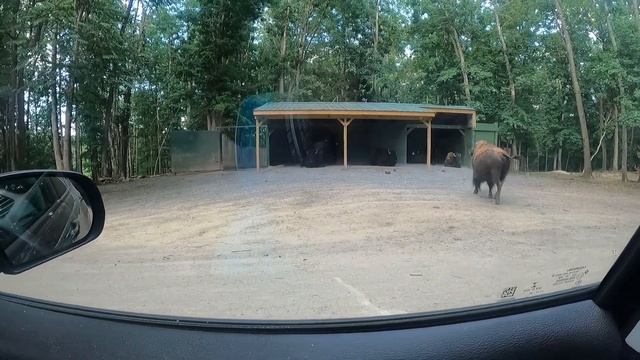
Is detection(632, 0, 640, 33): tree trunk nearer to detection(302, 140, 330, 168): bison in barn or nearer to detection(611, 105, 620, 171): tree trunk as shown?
detection(611, 105, 620, 171): tree trunk

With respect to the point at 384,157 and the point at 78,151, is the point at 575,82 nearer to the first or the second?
the point at 384,157

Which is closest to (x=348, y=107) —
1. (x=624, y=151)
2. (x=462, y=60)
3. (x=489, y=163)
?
(x=462, y=60)

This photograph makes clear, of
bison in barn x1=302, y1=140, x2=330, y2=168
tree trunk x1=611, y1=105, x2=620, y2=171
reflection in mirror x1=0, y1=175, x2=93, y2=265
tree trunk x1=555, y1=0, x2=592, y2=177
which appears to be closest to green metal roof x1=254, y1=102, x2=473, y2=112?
bison in barn x1=302, y1=140, x2=330, y2=168

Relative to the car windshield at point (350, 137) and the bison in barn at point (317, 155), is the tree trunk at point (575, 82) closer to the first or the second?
the car windshield at point (350, 137)

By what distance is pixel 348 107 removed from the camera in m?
1.88

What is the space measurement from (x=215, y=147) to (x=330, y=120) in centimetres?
53

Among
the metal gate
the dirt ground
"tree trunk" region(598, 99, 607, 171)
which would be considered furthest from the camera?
the metal gate

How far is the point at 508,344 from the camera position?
1161mm

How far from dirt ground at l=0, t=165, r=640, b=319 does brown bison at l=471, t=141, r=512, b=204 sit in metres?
0.08

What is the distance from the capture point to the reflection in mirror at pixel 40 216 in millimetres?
1265

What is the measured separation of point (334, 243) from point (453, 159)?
62 cm

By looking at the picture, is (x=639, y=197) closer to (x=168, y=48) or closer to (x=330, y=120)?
(x=330, y=120)

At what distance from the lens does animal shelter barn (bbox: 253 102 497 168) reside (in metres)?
1.88

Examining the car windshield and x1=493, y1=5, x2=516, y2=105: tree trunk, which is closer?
the car windshield
